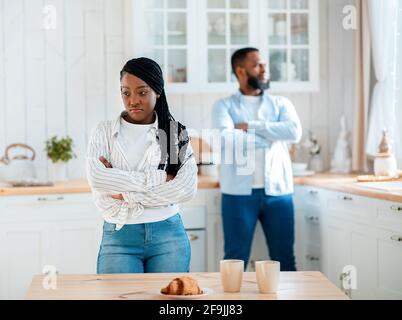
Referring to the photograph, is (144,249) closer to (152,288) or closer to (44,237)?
(152,288)

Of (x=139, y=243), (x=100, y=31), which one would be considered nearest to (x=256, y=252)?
(x=100, y=31)

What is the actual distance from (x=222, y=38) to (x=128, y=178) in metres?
2.11

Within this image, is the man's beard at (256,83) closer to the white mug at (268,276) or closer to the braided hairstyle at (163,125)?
the braided hairstyle at (163,125)

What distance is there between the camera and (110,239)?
234 cm

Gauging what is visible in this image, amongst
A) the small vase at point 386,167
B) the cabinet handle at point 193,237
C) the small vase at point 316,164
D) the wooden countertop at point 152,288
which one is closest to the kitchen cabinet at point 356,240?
the small vase at point 386,167

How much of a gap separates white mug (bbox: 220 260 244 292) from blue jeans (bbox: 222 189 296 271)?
2.05 m

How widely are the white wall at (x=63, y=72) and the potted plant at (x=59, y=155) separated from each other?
0.53 feet

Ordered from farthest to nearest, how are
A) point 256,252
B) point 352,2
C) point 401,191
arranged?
point 352,2 → point 256,252 → point 401,191

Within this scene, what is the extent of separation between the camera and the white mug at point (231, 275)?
1.86 metres

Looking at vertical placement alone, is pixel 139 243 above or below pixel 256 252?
above

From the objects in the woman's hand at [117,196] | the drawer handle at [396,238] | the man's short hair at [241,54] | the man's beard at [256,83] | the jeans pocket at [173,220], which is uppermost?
the man's short hair at [241,54]

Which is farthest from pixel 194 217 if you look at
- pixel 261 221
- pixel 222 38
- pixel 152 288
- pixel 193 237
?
pixel 152 288

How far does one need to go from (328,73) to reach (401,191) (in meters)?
1.59

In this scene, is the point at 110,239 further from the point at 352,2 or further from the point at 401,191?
the point at 352,2
